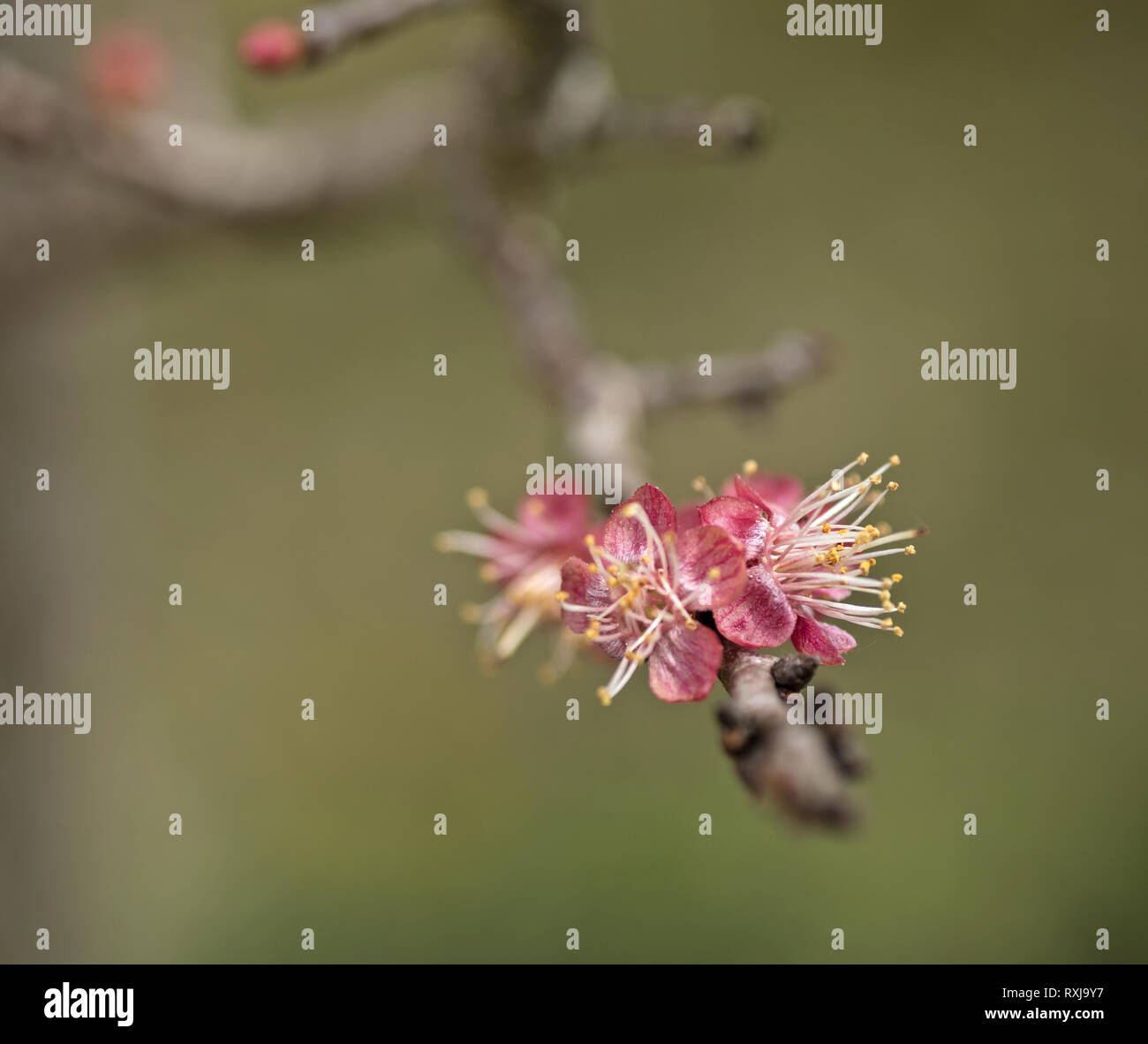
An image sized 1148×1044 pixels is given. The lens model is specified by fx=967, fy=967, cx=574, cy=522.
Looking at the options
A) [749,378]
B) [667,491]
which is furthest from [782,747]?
[667,491]

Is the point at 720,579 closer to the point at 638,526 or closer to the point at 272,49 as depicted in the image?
the point at 638,526

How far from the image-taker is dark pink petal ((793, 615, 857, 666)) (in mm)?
1192

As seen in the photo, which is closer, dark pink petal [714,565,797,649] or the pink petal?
dark pink petal [714,565,797,649]

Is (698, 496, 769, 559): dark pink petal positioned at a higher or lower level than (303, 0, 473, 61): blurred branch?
lower

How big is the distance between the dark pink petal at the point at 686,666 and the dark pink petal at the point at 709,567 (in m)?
0.04

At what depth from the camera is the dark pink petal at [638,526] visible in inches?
49.0

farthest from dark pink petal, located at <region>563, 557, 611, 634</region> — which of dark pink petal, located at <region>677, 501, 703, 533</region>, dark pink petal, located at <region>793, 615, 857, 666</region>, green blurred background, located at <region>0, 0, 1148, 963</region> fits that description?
green blurred background, located at <region>0, 0, 1148, 963</region>

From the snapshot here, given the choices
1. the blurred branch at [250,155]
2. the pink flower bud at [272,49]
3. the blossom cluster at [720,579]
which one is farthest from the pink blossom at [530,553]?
the blurred branch at [250,155]

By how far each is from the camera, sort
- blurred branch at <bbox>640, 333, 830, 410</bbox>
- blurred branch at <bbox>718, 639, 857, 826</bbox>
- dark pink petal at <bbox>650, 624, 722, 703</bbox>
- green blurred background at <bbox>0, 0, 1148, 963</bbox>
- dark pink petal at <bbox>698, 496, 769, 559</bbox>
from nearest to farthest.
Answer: blurred branch at <bbox>718, 639, 857, 826</bbox>
dark pink petal at <bbox>650, 624, 722, 703</bbox>
dark pink petal at <bbox>698, 496, 769, 559</bbox>
blurred branch at <bbox>640, 333, 830, 410</bbox>
green blurred background at <bbox>0, 0, 1148, 963</bbox>

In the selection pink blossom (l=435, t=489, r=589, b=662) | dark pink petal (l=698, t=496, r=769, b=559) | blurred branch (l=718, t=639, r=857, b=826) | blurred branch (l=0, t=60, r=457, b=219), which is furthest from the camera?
blurred branch (l=0, t=60, r=457, b=219)

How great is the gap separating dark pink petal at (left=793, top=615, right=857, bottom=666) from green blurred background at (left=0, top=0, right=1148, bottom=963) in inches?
74.7

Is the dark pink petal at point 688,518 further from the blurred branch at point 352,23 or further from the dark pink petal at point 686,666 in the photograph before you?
the blurred branch at point 352,23

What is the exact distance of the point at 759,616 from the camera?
1165 mm

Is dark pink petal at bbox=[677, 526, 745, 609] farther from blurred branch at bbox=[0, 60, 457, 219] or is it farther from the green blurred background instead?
the green blurred background
